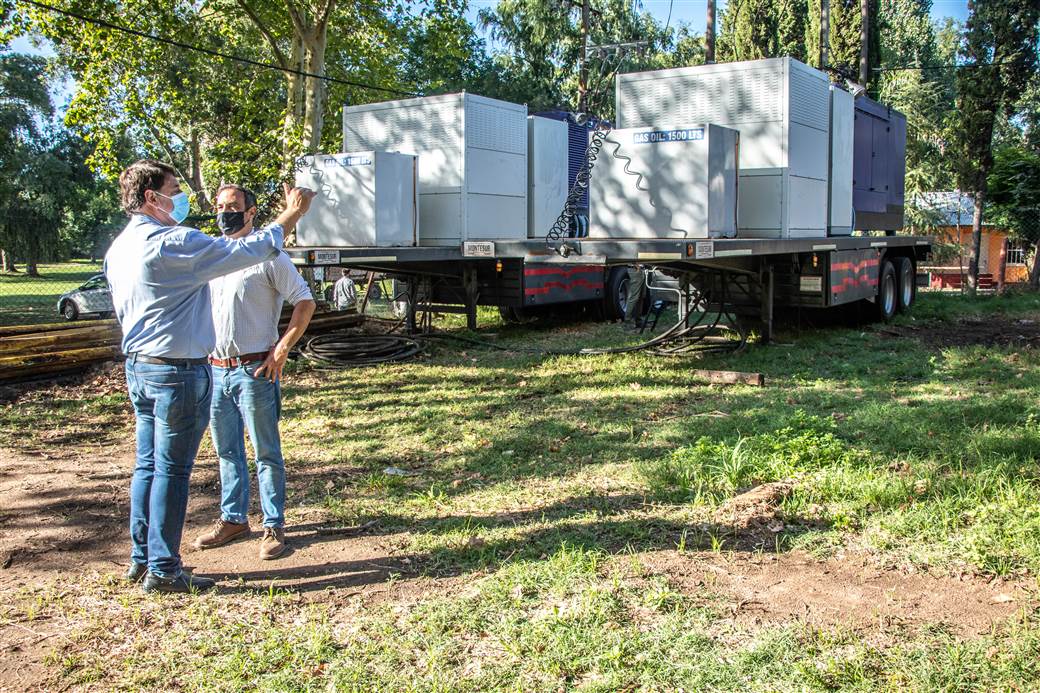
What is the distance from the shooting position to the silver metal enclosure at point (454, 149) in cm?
1275

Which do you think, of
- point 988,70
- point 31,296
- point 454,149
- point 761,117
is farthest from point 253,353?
point 31,296

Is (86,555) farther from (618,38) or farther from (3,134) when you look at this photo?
(618,38)

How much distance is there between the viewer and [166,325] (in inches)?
167

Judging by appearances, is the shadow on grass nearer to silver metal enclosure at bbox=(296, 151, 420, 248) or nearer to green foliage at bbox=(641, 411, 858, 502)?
green foliage at bbox=(641, 411, 858, 502)

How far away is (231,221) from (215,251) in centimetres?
72

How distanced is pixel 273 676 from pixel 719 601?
6.46 ft

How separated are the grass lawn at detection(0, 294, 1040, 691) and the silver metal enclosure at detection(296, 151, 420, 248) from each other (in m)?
3.08

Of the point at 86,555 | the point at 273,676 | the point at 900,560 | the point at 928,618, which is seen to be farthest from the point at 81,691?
the point at 900,560

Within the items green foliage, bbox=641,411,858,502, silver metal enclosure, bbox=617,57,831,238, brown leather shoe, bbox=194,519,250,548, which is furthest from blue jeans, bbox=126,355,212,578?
silver metal enclosure, bbox=617,57,831,238

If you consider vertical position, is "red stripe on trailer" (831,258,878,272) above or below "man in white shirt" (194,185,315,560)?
above

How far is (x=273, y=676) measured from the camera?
3637 millimetres

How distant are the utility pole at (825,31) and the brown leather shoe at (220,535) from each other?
24.9 meters

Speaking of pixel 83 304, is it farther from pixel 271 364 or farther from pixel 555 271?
pixel 271 364

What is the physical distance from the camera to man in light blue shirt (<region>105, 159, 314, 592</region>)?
420 centimetres
